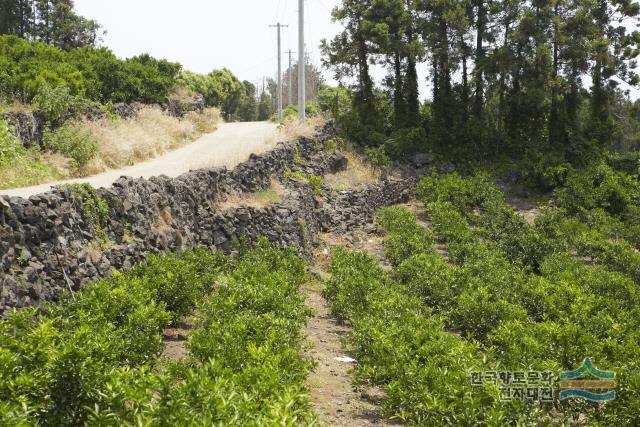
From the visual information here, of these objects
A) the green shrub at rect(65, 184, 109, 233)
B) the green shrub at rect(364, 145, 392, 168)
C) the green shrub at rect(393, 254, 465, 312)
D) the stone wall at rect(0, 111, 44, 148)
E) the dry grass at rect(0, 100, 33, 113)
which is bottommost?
the green shrub at rect(393, 254, 465, 312)

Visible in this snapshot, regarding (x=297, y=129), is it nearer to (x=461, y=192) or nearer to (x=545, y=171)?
(x=461, y=192)

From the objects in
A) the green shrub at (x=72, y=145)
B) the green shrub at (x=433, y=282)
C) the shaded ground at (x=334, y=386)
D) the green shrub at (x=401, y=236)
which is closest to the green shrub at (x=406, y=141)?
the green shrub at (x=401, y=236)

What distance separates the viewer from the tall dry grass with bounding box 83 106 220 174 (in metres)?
16.7

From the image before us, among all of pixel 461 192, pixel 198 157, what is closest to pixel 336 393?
pixel 198 157

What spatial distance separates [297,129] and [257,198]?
8.54m

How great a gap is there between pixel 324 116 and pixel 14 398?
26.6 meters

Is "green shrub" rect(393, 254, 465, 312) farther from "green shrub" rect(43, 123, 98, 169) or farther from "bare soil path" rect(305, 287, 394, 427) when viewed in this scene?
"green shrub" rect(43, 123, 98, 169)

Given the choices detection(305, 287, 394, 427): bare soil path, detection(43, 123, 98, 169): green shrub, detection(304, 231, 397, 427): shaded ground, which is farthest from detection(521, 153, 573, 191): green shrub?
detection(43, 123, 98, 169): green shrub

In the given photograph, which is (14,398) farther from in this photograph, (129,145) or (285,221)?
(129,145)

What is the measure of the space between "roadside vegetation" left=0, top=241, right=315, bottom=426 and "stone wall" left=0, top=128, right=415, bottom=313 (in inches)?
22.0

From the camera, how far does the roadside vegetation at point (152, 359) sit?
4434 millimetres

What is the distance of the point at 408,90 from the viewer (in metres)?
32.2

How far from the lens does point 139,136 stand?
19703 millimetres


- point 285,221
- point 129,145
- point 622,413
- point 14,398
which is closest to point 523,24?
point 285,221
